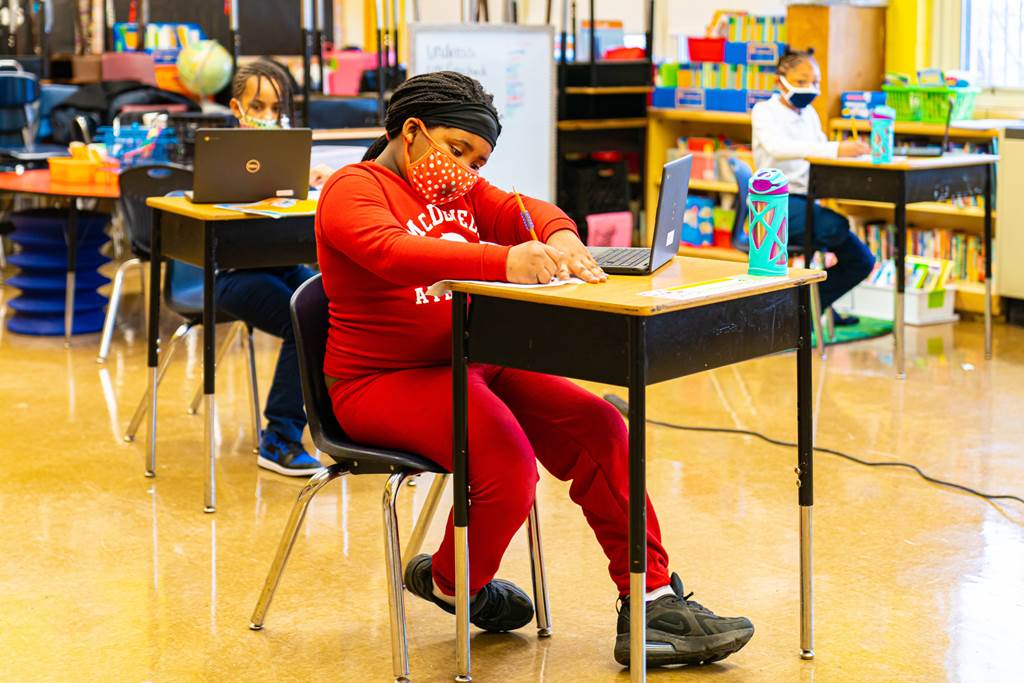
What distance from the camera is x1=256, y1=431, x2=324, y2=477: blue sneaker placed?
385cm

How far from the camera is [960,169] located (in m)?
5.19

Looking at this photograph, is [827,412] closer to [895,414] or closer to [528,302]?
[895,414]

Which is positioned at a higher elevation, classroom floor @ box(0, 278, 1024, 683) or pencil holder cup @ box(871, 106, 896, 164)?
pencil holder cup @ box(871, 106, 896, 164)

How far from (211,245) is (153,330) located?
1.54ft

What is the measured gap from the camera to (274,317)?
3.88 meters

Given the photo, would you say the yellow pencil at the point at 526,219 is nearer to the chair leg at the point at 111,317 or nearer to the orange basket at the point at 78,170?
the chair leg at the point at 111,317

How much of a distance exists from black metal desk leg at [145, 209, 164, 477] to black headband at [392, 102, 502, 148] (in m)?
1.37

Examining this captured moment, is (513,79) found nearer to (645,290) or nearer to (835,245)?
(835,245)

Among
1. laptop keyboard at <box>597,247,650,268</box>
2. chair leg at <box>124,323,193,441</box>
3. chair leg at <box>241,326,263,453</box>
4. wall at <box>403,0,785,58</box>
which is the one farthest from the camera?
wall at <box>403,0,785,58</box>

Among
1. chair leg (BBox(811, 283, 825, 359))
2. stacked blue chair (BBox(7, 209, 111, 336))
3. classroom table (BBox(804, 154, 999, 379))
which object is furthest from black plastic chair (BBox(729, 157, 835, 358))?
stacked blue chair (BBox(7, 209, 111, 336))

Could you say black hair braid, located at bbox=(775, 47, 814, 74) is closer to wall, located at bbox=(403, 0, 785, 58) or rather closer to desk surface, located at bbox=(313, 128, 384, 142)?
desk surface, located at bbox=(313, 128, 384, 142)

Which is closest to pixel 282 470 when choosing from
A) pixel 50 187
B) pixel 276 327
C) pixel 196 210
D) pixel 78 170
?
pixel 276 327

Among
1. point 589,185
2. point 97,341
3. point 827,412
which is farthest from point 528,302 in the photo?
point 589,185

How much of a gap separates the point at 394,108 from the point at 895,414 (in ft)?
8.25
